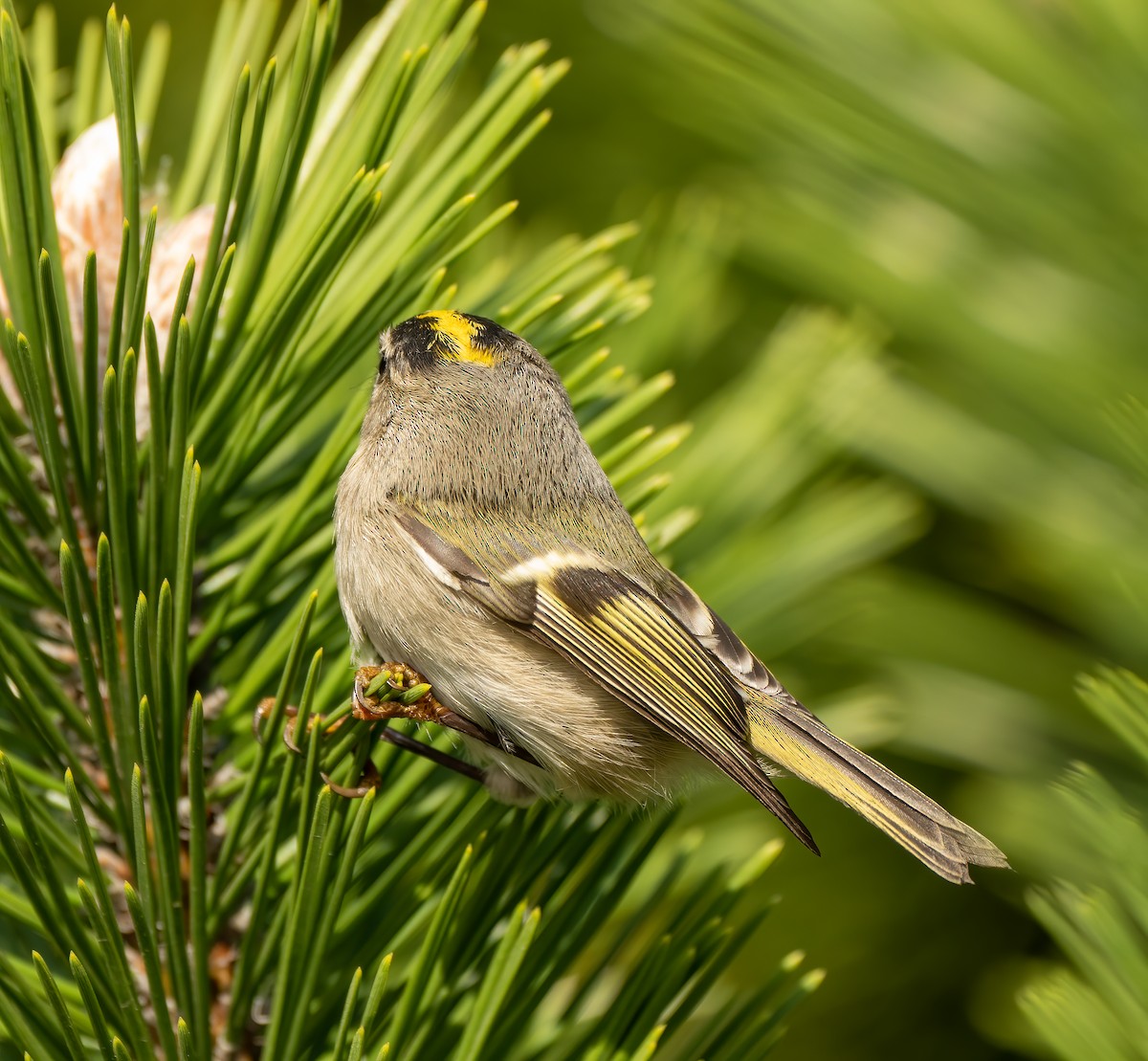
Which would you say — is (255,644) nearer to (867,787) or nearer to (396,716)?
(396,716)

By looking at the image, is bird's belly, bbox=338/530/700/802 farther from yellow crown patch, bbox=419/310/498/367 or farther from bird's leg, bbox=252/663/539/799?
yellow crown patch, bbox=419/310/498/367

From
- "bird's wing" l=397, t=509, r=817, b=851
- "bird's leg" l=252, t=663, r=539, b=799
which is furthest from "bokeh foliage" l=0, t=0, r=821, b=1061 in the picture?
"bird's wing" l=397, t=509, r=817, b=851

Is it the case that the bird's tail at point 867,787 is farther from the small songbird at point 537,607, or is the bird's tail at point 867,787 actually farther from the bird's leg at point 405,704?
the bird's leg at point 405,704

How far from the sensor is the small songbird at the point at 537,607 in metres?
0.98

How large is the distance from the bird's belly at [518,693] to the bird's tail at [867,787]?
0.26ft

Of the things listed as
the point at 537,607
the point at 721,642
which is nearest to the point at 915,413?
the point at 721,642

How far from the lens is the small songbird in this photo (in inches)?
38.8

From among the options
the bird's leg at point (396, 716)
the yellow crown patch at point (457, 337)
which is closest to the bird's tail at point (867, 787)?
the bird's leg at point (396, 716)

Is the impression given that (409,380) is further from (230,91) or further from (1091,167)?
(1091,167)

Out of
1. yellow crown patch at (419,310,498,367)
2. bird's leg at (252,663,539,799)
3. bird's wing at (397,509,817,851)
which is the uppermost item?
yellow crown patch at (419,310,498,367)

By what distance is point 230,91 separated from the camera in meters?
0.95

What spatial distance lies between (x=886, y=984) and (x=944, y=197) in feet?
2.23

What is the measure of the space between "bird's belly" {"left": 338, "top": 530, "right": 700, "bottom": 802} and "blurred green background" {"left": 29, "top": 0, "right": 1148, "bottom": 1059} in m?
0.13

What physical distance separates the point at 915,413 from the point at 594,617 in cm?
33
